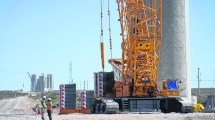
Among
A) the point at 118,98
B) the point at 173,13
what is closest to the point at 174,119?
the point at 118,98

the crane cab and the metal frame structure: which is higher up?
the metal frame structure

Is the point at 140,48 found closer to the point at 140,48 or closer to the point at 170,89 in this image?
the point at 140,48

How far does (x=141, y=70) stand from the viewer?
42.6 m

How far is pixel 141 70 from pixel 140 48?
1.82 meters

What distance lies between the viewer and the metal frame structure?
42.2 m

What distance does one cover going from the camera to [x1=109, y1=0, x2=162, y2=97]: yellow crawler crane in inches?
1660

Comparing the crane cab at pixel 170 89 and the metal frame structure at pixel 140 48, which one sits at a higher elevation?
the metal frame structure at pixel 140 48

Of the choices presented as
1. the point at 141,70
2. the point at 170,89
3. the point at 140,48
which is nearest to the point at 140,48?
the point at 140,48

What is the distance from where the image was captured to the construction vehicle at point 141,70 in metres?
41.7

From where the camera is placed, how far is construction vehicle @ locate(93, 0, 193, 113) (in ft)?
137

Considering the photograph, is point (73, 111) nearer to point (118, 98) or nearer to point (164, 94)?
point (118, 98)

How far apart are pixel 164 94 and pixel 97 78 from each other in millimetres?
6293

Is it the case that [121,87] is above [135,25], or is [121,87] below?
below

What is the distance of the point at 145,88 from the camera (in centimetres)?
4238
